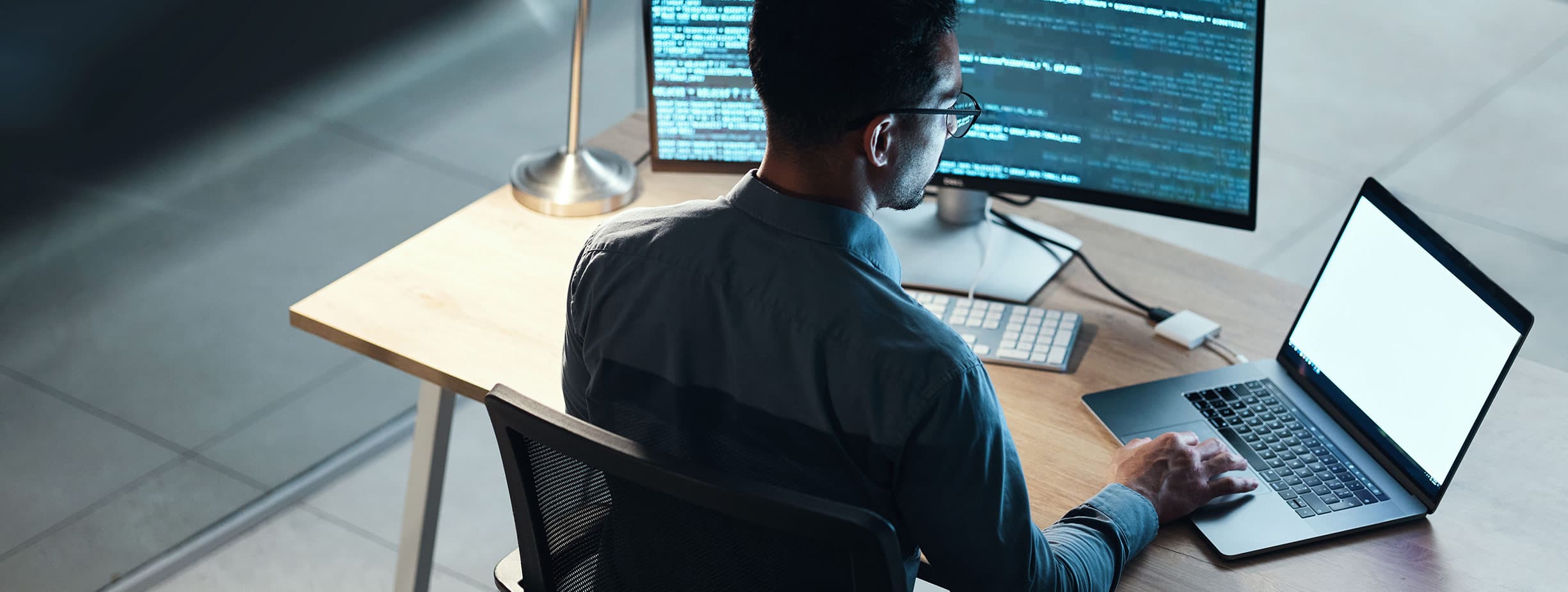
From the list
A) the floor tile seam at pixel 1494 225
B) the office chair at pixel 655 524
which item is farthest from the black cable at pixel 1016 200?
the floor tile seam at pixel 1494 225

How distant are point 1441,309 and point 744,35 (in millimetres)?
941

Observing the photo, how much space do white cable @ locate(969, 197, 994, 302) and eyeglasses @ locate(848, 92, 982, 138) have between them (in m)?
0.46

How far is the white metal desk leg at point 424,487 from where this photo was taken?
5.94 ft

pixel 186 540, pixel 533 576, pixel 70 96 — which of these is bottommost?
pixel 186 540

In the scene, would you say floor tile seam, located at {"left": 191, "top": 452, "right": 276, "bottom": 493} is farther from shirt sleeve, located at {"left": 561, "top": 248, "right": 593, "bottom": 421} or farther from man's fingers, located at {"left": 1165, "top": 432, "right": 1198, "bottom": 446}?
man's fingers, located at {"left": 1165, "top": 432, "right": 1198, "bottom": 446}

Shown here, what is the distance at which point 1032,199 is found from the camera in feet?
6.69

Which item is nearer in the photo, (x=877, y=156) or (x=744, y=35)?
(x=877, y=156)

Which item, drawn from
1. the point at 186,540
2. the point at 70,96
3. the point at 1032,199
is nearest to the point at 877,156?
the point at 1032,199

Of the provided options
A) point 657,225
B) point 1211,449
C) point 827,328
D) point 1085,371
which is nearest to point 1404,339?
point 1211,449

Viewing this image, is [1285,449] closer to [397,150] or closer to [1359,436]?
[1359,436]

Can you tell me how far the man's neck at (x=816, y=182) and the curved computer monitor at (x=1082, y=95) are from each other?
606 mm

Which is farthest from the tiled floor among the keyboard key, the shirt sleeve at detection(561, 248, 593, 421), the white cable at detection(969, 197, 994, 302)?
the keyboard key

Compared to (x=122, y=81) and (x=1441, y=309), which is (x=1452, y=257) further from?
(x=122, y=81)

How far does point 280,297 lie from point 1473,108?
13.1 feet
